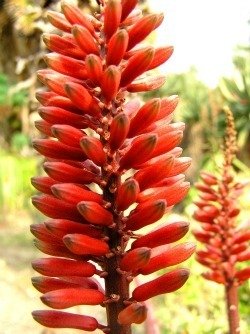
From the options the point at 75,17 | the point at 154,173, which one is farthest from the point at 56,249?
the point at 75,17

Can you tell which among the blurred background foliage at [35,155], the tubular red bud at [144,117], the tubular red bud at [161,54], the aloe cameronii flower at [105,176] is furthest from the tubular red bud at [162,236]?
the blurred background foliage at [35,155]

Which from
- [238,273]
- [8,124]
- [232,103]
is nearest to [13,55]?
[8,124]

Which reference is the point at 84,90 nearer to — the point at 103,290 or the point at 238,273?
the point at 103,290

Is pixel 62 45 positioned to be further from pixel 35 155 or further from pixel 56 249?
pixel 35 155

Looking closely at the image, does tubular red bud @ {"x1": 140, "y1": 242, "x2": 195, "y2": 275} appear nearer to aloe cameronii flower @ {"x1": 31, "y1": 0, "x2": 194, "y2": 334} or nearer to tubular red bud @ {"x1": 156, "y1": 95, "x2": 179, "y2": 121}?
aloe cameronii flower @ {"x1": 31, "y1": 0, "x2": 194, "y2": 334}

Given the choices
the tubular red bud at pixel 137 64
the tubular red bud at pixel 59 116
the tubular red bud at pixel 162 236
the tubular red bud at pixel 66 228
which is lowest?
the tubular red bud at pixel 162 236

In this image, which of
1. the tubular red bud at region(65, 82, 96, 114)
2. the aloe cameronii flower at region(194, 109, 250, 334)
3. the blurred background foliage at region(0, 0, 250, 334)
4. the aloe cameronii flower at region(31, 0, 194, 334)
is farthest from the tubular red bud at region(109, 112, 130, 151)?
the blurred background foliage at region(0, 0, 250, 334)

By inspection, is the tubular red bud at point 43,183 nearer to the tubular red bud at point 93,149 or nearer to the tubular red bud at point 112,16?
the tubular red bud at point 93,149
